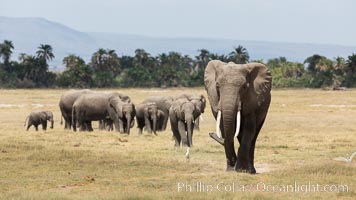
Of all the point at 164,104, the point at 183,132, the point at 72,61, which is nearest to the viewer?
the point at 183,132

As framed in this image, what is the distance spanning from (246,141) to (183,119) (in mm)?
9734

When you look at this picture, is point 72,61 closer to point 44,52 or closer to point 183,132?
point 44,52

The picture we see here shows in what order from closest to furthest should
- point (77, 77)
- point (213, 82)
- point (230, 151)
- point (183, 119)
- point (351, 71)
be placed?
point (230, 151)
point (213, 82)
point (183, 119)
point (77, 77)
point (351, 71)

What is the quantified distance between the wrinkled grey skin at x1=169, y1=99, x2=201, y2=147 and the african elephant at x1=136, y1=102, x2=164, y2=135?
8435 mm

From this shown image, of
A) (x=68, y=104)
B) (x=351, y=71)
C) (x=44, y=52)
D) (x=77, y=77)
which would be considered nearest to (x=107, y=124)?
(x=68, y=104)

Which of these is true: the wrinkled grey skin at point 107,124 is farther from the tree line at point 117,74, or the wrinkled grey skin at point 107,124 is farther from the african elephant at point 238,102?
the tree line at point 117,74

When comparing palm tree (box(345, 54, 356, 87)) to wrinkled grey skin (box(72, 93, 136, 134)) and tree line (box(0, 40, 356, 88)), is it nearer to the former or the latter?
tree line (box(0, 40, 356, 88))

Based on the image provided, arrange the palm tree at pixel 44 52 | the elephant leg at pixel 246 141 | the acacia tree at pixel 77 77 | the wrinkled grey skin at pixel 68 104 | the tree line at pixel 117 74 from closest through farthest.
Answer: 1. the elephant leg at pixel 246 141
2. the wrinkled grey skin at pixel 68 104
3. the acacia tree at pixel 77 77
4. the tree line at pixel 117 74
5. the palm tree at pixel 44 52

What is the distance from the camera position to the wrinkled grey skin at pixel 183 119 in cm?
2677

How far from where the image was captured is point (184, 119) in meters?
27.2

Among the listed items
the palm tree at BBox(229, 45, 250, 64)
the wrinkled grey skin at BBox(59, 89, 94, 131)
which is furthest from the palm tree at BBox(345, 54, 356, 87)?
the wrinkled grey skin at BBox(59, 89, 94, 131)

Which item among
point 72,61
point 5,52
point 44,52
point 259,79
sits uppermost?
point 259,79

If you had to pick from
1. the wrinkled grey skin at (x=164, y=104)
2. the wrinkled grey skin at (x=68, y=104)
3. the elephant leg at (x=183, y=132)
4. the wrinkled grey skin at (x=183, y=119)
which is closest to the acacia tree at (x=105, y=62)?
Result: the wrinkled grey skin at (x=164, y=104)

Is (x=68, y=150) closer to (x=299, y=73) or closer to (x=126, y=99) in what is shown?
(x=126, y=99)
